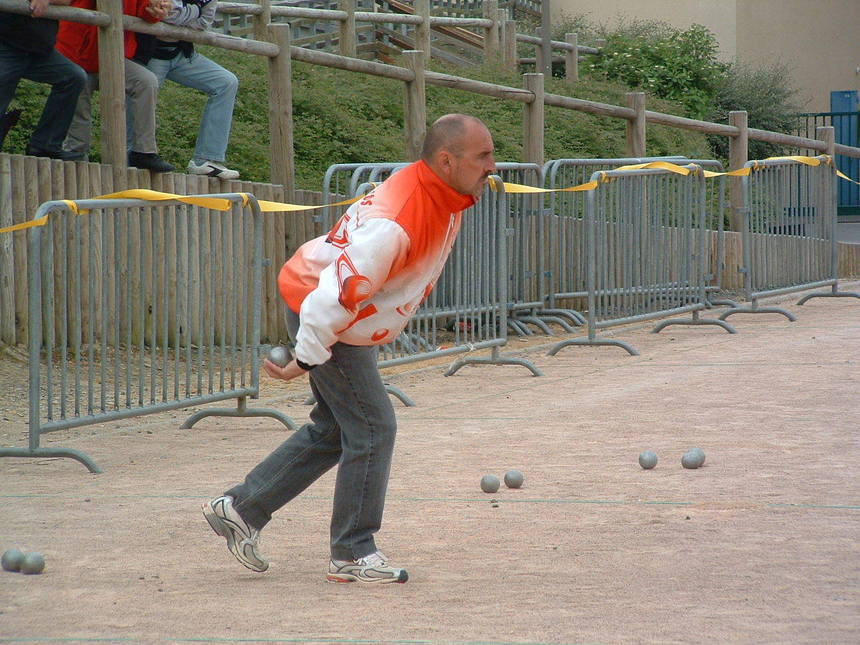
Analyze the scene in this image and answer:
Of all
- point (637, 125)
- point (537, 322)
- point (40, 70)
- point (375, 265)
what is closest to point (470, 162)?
point (375, 265)

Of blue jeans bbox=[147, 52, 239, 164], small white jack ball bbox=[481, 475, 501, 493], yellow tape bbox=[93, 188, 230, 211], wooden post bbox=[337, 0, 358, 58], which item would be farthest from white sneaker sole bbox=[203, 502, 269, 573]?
wooden post bbox=[337, 0, 358, 58]

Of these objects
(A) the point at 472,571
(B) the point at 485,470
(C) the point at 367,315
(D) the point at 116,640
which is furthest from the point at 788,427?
(D) the point at 116,640

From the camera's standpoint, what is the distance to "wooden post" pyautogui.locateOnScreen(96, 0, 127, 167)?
32.2 feet

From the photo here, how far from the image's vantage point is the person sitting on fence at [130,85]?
10.1 m

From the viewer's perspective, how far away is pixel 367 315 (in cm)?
456

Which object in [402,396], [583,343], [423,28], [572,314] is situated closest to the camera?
[402,396]

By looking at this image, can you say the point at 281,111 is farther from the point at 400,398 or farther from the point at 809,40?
the point at 809,40

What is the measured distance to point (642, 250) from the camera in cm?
1187

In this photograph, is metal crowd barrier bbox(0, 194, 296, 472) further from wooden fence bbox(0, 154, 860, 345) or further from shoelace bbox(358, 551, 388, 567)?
shoelace bbox(358, 551, 388, 567)

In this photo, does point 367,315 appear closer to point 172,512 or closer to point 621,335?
point 172,512

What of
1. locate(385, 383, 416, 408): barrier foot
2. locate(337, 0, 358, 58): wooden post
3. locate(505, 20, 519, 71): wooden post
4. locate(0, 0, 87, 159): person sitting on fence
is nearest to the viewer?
locate(385, 383, 416, 408): barrier foot

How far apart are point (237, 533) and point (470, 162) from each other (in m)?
1.54

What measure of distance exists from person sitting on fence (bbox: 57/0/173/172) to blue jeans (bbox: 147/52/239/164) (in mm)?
429

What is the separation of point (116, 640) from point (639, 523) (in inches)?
90.0
